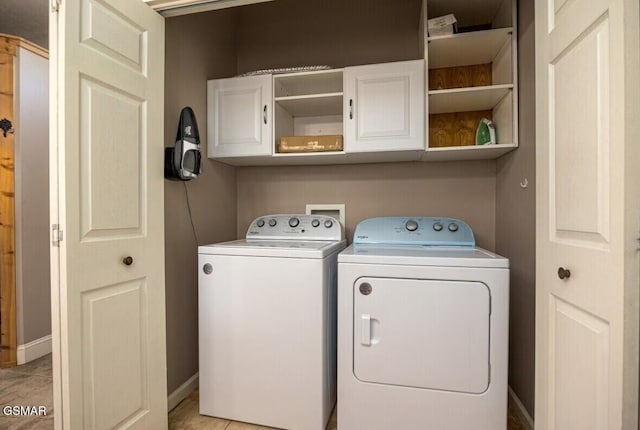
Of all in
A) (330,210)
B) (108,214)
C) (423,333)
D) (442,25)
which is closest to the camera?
(108,214)

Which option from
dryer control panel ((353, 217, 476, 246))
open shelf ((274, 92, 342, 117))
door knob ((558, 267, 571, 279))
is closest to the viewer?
door knob ((558, 267, 571, 279))

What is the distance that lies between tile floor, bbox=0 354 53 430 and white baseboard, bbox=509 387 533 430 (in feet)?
7.92

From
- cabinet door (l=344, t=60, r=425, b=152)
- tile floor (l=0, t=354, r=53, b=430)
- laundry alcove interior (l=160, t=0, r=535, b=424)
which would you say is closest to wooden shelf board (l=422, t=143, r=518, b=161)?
laundry alcove interior (l=160, t=0, r=535, b=424)

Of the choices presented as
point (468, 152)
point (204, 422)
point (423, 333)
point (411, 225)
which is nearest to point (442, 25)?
point (468, 152)

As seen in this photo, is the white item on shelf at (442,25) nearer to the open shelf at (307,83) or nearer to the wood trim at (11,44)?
the open shelf at (307,83)

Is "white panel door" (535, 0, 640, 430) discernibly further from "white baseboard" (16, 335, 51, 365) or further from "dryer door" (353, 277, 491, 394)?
"white baseboard" (16, 335, 51, 365)

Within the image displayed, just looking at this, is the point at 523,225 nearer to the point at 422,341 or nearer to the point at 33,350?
the point at 422,341

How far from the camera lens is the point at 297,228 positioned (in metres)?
2.12

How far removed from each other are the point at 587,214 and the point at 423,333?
843 millimetres

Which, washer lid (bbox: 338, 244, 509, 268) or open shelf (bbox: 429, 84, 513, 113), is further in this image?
open shelf (bbox: 429, 84, 513, 113)

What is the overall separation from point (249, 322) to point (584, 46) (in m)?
1.69

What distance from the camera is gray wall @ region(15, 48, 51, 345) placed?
224 centimetres

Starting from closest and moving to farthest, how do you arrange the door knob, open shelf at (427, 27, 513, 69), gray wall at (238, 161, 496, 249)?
1. the door knob
2. open shelf at (427, 27, 513, 69)
3. gray wall at (238, 161, 496, 249)

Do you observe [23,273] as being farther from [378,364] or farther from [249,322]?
[378,364]
